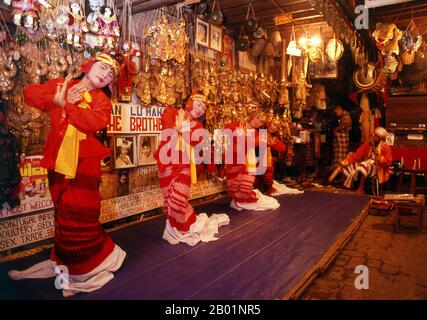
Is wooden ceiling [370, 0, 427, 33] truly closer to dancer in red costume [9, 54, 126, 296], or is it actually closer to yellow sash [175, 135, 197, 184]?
yellow sash [175, 135, 197, 184]

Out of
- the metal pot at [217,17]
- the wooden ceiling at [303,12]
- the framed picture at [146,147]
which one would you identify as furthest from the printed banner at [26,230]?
the metal pot at [217,17]

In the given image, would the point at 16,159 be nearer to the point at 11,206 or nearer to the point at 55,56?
the point at 11,206

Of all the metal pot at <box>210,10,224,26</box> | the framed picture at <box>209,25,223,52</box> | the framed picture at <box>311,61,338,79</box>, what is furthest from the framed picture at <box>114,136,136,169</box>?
the framed picture at <box>311,61,338,79</box>

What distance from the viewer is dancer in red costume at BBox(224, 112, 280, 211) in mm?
5180

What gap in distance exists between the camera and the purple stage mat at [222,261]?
2562mm

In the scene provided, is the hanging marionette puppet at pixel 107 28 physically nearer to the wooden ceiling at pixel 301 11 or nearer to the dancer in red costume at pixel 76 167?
the wooden ceiling at pixel 301 11

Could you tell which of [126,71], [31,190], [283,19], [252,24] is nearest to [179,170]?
[126,71]

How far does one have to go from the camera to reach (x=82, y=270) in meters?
2.62

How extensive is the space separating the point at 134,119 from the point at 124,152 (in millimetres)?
494

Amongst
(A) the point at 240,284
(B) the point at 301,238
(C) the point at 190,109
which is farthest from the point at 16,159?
(B) the point at 301,238

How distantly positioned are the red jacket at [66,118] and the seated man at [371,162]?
594 cm

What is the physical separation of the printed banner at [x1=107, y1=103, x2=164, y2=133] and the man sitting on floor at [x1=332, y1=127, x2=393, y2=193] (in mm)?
4669
